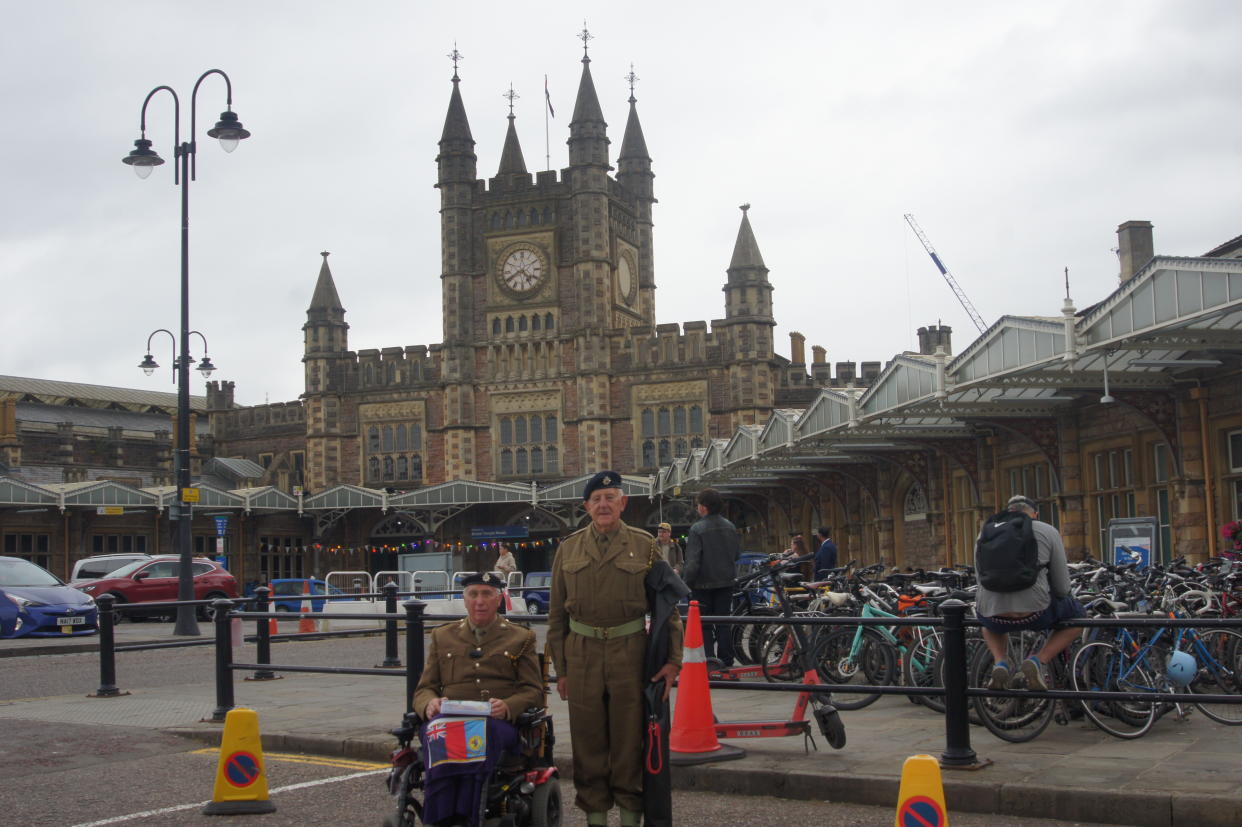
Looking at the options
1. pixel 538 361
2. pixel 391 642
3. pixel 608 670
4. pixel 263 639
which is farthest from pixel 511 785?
pixel 538 361

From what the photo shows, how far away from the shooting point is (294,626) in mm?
28719

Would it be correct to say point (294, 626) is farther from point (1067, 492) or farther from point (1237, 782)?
point (1237, 782)

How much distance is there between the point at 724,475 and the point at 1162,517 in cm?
1686

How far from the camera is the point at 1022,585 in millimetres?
8117

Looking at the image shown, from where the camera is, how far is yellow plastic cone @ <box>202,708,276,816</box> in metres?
7.12

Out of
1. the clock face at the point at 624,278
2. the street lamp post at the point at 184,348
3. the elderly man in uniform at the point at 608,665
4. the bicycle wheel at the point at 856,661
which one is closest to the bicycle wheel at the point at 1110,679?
the bicycle wheel at the point at 856,661

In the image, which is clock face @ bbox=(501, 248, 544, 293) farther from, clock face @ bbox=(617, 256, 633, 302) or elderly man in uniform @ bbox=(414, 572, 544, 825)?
elderly man in uniform @ bbox=(414, 572, 544, 825)

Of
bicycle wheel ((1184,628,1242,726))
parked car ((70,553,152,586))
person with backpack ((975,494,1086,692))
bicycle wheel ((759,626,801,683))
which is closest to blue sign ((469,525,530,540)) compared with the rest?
parked car ((70,553,152,586))

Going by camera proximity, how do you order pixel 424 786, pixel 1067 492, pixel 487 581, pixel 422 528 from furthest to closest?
pixel 422 528
pixel 1067 492
pixel 487 581
pixel 424 786

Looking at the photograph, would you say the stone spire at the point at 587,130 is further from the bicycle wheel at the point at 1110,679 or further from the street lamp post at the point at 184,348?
the bicycle wheel at the point at 1110,679

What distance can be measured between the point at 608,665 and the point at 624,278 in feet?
183

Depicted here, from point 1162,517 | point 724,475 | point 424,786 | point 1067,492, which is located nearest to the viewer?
point 424,786

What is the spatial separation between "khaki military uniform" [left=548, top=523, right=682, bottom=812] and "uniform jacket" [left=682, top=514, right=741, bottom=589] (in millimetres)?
4993

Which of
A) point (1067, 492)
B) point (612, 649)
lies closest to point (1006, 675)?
point (612, 649)
